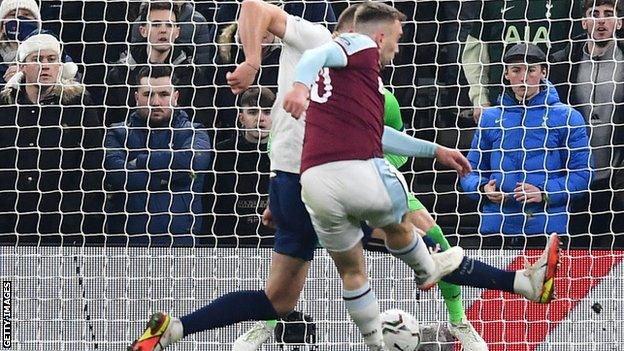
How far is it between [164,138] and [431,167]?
5.35 ft

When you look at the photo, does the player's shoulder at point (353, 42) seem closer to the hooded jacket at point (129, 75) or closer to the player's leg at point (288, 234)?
the player's leg at point (288, 234)

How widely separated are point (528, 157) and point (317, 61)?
10.1 feet

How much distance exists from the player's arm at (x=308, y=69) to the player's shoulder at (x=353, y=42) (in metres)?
0.04

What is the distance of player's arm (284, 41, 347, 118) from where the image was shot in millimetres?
6766

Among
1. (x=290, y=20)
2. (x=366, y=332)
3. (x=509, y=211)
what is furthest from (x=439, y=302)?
(x=290, y=20)

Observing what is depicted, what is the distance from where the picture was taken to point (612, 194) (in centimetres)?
983

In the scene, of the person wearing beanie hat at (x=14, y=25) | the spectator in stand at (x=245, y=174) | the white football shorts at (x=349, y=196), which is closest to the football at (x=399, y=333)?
the white football shorts at (x=349, y=196)

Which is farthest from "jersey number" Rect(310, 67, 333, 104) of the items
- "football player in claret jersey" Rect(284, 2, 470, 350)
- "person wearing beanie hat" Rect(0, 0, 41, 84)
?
"person wearing beanie hat" Rect(0, 0, 41, 84)

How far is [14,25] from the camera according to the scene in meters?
10.4

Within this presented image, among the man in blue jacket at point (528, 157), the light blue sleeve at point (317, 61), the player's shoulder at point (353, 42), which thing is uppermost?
the player's shoulder at point (353, 42)

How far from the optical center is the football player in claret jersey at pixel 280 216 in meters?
7.79

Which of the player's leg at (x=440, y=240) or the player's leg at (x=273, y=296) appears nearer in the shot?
the player's leg at (x=273, y=296)

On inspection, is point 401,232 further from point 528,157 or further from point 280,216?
point 528,157

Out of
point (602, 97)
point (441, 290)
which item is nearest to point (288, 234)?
point (441, 290)
